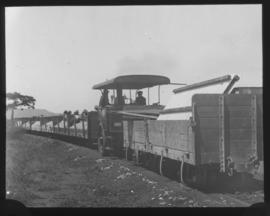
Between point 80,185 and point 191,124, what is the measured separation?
5.23 ft

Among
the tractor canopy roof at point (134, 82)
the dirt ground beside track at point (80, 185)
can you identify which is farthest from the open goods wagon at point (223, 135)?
the tractor canopy roof at point (134, 82)

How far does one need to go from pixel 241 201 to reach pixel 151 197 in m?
1.08

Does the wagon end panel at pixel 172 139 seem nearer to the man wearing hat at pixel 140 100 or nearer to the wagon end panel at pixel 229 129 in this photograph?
the wagon end panel at pixel 229 129

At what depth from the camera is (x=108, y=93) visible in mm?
6465

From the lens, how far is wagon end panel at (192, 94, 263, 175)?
227 inches

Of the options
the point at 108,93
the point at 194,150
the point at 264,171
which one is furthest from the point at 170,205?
the point at 108,93

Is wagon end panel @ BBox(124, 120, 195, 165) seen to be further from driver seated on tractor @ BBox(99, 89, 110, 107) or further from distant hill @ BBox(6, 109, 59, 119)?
distant hill @ BBox(6, 109, 59, 119)

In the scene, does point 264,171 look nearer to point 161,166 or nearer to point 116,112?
point 161,166

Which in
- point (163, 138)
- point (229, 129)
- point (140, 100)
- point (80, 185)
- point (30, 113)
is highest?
point (140, 100)

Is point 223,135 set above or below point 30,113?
below

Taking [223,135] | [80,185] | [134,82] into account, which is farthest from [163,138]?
[80,185]

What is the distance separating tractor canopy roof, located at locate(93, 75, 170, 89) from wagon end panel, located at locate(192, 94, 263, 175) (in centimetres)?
66

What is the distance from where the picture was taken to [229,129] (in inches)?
231

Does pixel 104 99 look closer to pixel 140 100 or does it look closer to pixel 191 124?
pixel 140 100
